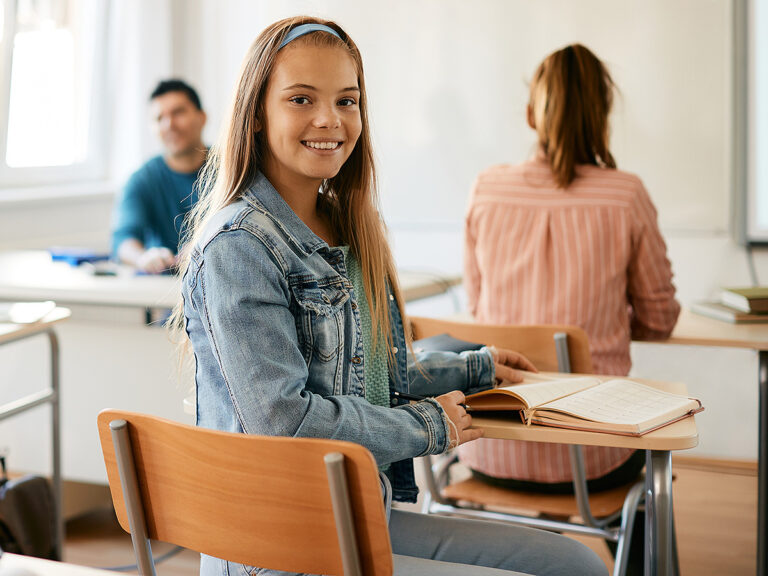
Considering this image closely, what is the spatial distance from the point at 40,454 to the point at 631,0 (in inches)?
113

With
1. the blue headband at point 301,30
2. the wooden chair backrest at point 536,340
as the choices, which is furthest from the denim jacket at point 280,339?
the wooden chair backrest at point 536,340

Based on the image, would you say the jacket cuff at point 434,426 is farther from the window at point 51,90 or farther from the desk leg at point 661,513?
the window at point 51,90

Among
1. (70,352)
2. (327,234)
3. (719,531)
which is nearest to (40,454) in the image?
(70,352)

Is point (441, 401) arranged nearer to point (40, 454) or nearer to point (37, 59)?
point (40, 454)

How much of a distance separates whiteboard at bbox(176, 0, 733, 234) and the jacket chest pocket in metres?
2.05

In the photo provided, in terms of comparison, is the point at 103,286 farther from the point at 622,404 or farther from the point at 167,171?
the point at 622,404

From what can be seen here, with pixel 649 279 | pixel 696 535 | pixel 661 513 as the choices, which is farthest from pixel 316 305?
pixel 696 535

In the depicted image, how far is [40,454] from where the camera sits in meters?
3.12

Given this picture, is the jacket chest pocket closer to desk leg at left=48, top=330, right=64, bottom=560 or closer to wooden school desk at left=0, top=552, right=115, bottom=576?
wooden school desk at left=0, top=552, right=115, bottom=576

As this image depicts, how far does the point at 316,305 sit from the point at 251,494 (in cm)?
31

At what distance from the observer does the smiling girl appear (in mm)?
1165

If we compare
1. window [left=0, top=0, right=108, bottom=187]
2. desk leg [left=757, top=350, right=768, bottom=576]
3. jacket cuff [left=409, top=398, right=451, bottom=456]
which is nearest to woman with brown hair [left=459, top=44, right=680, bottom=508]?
desk leg [left=757, top=350, right=768, bottom=576]

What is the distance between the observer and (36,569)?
0.92m

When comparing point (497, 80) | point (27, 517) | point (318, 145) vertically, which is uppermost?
point (497, 80)
